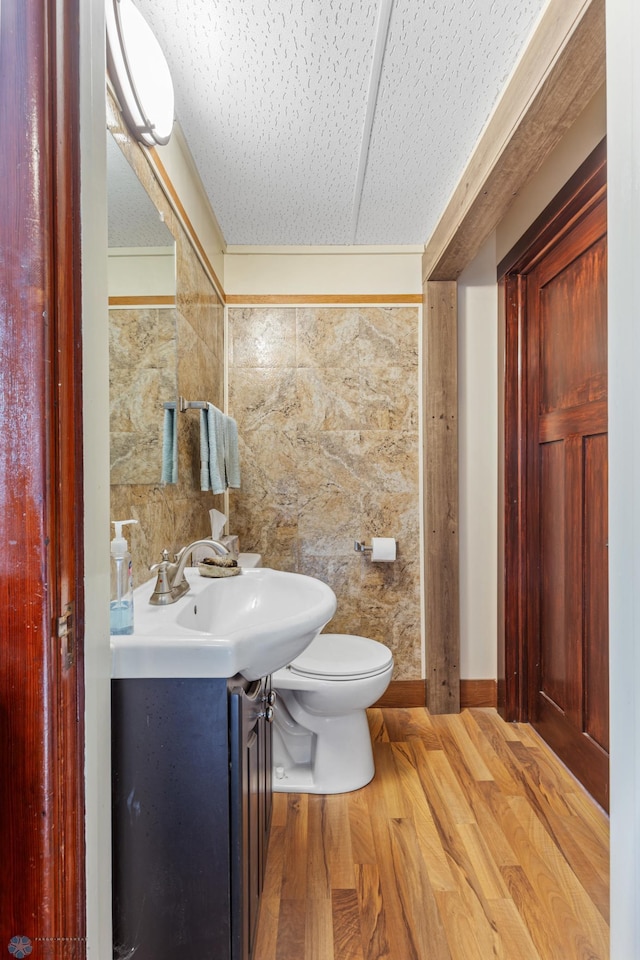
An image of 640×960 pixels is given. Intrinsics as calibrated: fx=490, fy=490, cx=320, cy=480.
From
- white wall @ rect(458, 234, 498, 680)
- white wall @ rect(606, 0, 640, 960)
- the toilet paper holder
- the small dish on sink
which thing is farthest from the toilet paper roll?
white wall @ rect(606, 0, 640, 960)

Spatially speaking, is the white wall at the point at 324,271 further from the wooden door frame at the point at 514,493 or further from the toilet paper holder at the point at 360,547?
the toilet paper holder at the point at 360,547

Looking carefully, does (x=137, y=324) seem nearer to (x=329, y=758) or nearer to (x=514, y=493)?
(x=329, y=758)

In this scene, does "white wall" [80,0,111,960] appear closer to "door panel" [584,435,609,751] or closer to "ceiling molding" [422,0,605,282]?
"ceiling molding" [422,0,605,282]

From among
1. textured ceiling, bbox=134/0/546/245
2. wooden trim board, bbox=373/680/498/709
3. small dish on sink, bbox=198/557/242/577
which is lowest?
wooden trim board, bbox=373/680/498/709

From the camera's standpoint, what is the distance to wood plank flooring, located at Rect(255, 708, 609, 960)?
47.0 inches

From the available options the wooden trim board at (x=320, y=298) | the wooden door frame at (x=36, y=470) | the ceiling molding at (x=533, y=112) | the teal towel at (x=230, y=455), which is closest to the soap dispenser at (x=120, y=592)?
the wooden door frame at (x=36, y=470)

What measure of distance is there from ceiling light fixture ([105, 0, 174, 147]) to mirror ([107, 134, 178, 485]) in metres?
0.12

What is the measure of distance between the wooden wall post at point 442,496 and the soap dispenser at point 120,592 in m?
1.64

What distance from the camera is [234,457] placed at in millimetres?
2088

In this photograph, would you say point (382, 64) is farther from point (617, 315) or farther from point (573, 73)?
point (617, 315)

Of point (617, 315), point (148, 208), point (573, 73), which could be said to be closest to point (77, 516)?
point (617, 315)

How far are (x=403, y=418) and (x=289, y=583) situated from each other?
1.28m

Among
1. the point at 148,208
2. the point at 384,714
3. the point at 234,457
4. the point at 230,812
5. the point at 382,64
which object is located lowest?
the point at 384,714

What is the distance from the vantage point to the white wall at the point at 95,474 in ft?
2.12
